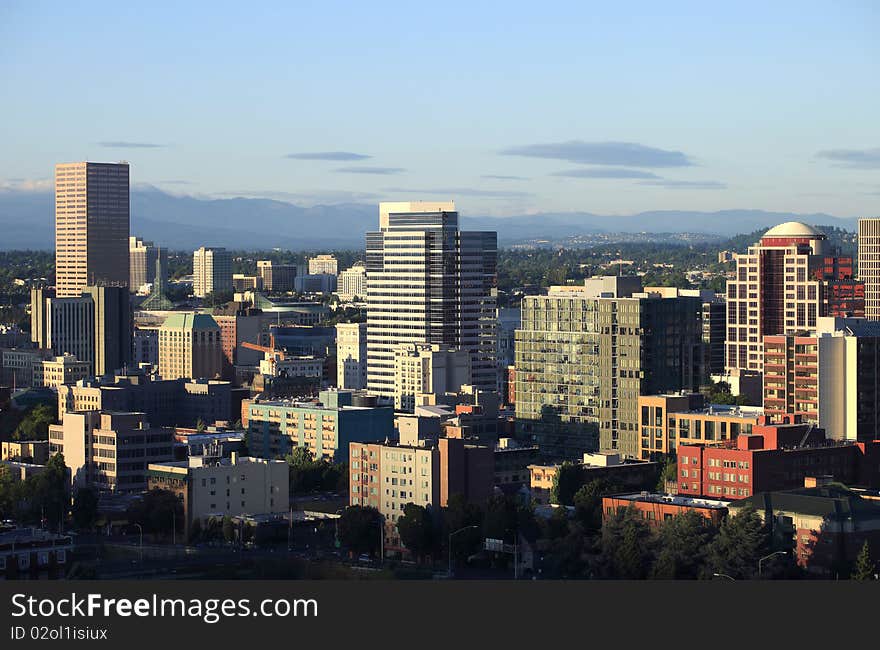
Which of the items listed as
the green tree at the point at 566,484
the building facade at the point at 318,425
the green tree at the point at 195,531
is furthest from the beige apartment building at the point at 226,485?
the building facade at the point at 318,425

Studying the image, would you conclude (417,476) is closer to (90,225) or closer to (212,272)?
(90,225)

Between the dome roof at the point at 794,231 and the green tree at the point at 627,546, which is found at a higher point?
the dome roof at the point at 794,231

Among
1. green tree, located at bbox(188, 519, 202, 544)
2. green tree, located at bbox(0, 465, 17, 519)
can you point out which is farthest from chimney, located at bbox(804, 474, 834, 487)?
green tree, located at bbox(0, 465, 17, 519)

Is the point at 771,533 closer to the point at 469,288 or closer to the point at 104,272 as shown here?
the point at 469,288

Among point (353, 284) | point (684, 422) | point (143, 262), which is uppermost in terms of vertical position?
point (143, 262)

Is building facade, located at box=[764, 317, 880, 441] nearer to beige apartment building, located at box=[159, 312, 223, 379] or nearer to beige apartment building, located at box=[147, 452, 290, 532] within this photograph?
beige apartment building, located at box=[147, 452, 290, 532]

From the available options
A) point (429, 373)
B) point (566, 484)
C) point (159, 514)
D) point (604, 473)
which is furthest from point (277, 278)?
point (159, 514)

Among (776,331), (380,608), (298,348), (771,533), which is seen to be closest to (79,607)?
A: (380,608)

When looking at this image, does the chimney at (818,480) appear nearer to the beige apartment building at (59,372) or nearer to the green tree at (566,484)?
the green tree at (566,484)
